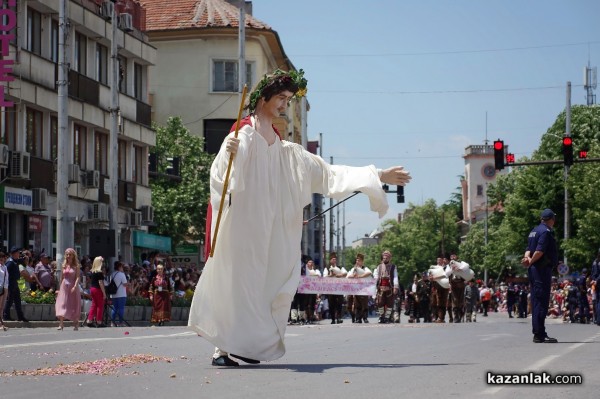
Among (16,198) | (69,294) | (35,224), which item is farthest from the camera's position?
(35,224)

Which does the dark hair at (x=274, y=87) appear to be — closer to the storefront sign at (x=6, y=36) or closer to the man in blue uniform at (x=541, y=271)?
the man in blue uniform at (x=541, y=271)

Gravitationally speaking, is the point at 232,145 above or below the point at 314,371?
above

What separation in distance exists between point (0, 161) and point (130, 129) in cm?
1752

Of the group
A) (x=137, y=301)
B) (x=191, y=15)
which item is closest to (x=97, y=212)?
(x=137, y=301)

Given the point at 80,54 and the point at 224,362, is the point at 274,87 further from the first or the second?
the point at 80,54

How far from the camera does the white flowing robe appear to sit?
1269cm

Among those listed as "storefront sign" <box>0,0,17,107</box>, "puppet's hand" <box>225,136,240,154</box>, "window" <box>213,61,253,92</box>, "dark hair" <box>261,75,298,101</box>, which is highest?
"window" <box>213,61,253,92</box>

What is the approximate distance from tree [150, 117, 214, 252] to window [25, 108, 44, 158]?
791 inches

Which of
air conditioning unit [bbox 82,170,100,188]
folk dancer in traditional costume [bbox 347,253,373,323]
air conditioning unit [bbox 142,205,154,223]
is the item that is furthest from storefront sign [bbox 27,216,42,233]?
air conditioning unit [bbox 142,205,154,223]

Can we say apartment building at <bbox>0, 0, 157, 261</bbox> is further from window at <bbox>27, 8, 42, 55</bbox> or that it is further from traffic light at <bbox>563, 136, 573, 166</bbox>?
traffic light at <bbox>563, 136, 573, 166</bbox>

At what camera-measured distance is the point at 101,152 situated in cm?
5519

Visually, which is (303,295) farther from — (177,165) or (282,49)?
(282,49)

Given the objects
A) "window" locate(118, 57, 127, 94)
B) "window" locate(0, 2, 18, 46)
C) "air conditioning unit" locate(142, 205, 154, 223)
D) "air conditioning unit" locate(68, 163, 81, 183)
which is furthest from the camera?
"air conditioning unit" locate(142, 205, 154, 223)

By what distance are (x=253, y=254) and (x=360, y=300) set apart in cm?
2939
